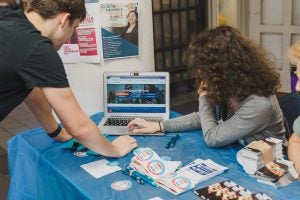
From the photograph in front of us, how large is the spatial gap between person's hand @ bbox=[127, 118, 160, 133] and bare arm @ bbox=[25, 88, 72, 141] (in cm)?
30

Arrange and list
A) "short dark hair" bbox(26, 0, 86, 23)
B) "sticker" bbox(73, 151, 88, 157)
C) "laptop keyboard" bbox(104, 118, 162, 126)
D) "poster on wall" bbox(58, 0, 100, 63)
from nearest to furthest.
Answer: "short dark hair" bbox(26, 0, 86, 23) < "sticker" bbox(73, 151, 88, 157) < "laptop keyboard" bbox(104, 118, 162, 126) < "poster on wall" bbox(58, 0, 100, 63)

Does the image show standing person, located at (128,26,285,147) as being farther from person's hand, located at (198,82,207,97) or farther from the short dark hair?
the short dark hair

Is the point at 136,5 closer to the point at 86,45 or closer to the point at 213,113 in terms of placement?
the point at 86,45

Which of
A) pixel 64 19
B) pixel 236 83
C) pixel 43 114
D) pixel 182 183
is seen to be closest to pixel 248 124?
pixel 236 83

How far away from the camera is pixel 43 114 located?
1.81 metres

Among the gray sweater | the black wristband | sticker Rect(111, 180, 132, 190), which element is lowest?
sticker Rect(111, 180, 132, 190)

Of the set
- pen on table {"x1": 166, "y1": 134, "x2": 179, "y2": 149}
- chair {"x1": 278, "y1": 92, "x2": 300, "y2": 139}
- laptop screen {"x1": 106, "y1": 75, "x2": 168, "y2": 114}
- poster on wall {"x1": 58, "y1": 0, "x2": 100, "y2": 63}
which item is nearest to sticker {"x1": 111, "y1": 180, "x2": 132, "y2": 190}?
pen on table {"x1": 166, "y1": 134, "x2": 179, "y2": 149}

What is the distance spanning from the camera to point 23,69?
1.27 meters

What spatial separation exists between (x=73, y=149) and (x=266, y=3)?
3.73 meters

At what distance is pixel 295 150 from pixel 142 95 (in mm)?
877

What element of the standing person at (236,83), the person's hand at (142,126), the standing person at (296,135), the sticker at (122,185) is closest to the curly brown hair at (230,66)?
the standing person at (236,83)

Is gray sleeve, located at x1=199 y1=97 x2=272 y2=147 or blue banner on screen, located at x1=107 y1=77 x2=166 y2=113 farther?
blue banner on screen, located at x1=107 y1=77 x2=166 y2=113

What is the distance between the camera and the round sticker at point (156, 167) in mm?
1374

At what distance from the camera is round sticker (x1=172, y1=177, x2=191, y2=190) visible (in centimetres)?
127
